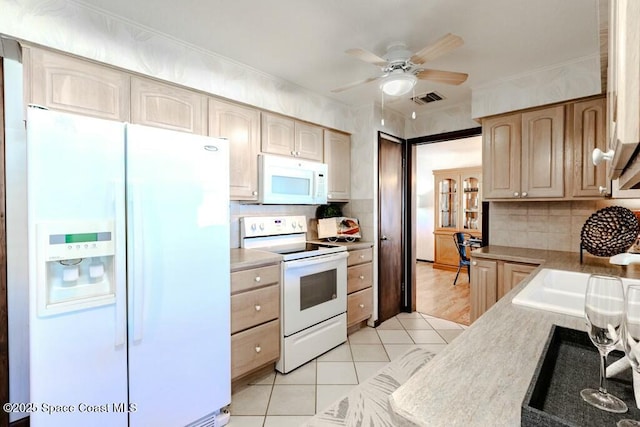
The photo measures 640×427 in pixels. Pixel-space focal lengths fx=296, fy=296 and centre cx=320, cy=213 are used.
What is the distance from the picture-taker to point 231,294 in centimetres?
195

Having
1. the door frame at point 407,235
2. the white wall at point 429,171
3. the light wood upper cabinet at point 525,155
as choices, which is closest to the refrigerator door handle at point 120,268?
the light wood upper cabinet at point 525,155

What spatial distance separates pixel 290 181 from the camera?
8.87 ft

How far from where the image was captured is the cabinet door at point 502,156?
2.59 meters

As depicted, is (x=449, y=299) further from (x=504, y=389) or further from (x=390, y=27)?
(x=504, y=389)

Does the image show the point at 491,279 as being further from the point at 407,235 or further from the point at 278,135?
the point at 278,135

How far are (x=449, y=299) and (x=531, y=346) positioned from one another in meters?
3.67

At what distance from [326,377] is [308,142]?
2065 millimetres

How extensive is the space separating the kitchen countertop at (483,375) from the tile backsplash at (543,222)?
6.57 ft

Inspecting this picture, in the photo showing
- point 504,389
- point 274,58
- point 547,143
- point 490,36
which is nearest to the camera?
point 504,389

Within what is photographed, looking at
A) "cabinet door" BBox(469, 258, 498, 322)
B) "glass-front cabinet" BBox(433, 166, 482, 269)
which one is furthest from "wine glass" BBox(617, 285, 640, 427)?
"glass-front cabinet" BBox(433, 166, 482, 269)

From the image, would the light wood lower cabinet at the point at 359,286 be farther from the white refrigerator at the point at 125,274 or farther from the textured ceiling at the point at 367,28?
the textured ceiling at the point at 367,28

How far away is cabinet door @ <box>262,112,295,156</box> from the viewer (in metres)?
2.56

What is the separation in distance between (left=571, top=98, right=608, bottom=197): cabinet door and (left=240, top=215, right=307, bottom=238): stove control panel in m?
2.35

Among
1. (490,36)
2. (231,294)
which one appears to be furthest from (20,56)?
(490,36)
